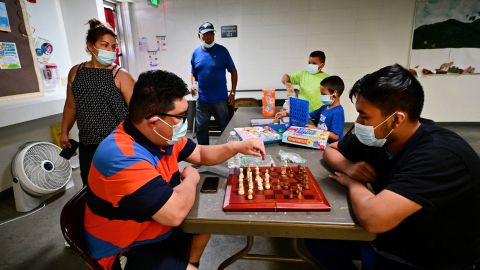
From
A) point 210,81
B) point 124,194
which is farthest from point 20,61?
point 124,194

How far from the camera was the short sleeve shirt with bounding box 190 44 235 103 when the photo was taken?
3363mm

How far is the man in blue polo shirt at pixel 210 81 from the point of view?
336cm

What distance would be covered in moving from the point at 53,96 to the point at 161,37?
8.07 feet

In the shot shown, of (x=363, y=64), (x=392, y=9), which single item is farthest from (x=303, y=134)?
(x=392, y=9)

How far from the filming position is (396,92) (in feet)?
3.22

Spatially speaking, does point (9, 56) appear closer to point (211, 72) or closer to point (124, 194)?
point (211, 72)

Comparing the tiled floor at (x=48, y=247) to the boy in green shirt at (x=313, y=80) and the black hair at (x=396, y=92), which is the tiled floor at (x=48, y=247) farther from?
the boy in green shirt at (x=313, y=80)

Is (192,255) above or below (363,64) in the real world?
below

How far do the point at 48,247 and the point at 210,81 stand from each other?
2.34 metres

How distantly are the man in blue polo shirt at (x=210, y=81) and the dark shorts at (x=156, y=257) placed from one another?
2.43 m

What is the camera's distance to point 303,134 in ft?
5.67

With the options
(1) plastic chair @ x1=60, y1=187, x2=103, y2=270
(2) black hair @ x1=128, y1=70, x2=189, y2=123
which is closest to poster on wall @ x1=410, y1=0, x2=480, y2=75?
(2) black hair @ x1=128, y1=70, x2=189, y2=123

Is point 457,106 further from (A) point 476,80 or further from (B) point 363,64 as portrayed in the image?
(B) point 363,64

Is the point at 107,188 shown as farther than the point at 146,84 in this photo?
No
